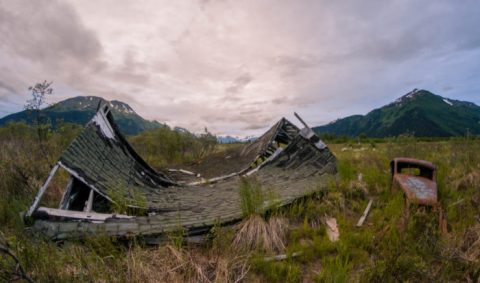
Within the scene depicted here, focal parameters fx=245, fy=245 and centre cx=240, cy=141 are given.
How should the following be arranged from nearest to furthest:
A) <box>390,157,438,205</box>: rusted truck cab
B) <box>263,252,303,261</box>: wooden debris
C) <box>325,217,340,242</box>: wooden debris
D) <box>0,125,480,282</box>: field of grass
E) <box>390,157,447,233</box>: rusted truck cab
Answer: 1. <box>0,125,480,282</box>: field of grass
2. <box>263,252,303,261</box>: wooden debris
3. <box>325,217,340,242</box>: wooden debris
4. <box>390,157,447,233</box>: rusted truck cab
5. <box>390,157,438,205</box>: rusted truck cab

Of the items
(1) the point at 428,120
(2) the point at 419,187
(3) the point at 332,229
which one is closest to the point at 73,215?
(3) the point at 332,229

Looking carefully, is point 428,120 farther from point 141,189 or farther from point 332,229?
point 141,189

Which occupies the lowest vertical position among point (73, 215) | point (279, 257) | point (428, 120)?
point (279, 257)

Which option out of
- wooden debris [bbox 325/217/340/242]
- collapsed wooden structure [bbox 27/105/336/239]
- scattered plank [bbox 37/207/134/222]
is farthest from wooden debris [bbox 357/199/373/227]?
scattered plank [bbox 37/207/134/222]

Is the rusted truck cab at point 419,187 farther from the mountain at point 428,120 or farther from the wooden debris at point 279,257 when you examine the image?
the mountain at point 428,120

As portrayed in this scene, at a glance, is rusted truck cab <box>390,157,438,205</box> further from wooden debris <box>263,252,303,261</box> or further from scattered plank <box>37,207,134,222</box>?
scattered plank <box>37,207,134,222</box>

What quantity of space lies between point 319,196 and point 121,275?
390 cm

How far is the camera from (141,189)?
5469 millimetres

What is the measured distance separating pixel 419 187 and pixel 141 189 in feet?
18.6

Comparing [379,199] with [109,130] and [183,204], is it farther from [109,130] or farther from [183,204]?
[109,130]

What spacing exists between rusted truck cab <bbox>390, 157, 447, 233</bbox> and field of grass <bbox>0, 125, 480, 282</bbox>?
171mm

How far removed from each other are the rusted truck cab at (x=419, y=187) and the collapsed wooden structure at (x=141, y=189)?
154 cm

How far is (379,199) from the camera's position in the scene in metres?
5.38

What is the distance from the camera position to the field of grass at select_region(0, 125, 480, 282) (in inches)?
100
